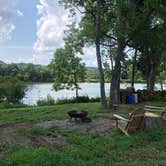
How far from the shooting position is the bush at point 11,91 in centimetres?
2716

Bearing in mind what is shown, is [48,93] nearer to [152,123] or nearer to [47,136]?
[152,123]

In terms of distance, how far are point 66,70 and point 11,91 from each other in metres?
9.22

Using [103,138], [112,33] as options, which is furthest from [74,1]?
[103,138]

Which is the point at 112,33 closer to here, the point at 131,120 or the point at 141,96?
the point at 141,96

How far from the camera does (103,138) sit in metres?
8.87

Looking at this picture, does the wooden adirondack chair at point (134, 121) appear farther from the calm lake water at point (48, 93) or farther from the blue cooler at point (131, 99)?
the calm lake water at point (48, 93)

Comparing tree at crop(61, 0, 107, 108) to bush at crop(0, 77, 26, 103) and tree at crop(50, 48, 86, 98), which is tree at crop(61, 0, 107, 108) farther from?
tree at crop(50, 48, 86, 98)

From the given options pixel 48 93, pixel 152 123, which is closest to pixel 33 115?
pixel 152 123

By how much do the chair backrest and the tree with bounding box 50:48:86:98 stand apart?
25.2m

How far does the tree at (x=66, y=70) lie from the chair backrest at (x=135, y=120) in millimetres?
25192

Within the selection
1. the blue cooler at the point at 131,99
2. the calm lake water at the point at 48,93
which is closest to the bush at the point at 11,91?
the calm lake water at the point at 48,93

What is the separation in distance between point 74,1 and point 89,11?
0.90 meters

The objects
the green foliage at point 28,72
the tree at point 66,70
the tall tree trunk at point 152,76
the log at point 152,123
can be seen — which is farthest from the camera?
the green foliage at point 28,72

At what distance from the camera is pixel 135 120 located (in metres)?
9.55
